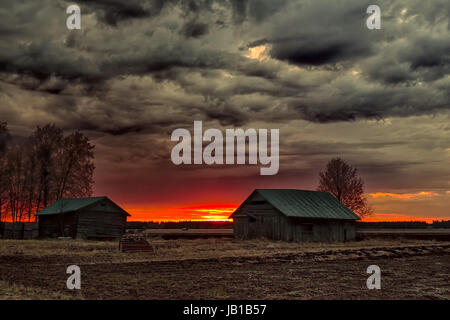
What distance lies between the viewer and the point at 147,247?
1256 inches

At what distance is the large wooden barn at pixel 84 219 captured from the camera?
5038 centimetres

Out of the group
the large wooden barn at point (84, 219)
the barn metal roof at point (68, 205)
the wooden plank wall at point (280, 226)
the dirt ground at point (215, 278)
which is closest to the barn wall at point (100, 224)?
the large wooden barn at point (84, 219)

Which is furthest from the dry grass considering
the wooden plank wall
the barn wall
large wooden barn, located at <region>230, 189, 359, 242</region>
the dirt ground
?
the barn wall

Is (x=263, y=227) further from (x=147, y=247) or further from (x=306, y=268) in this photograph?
(x=306, y=268)

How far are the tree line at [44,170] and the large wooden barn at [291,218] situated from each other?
22706 mm

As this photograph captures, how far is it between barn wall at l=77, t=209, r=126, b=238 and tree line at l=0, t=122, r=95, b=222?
8903 millimetres

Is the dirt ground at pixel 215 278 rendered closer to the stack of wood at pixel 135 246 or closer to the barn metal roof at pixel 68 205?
the stack of wood at pixel 135 246

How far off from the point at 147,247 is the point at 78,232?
21363mm

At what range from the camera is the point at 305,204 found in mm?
52438

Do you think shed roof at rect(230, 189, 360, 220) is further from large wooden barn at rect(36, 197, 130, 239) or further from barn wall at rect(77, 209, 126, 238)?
large wooden barn at rect(36, 197, 130, 239)

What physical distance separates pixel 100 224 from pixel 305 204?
2519cm

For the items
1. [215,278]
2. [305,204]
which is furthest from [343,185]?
[215,278]

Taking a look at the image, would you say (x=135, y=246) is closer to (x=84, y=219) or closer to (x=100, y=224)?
(x=84, y=219)

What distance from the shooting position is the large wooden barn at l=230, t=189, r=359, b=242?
158 feet
